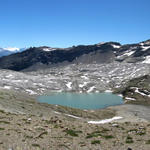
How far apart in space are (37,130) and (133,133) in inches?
468

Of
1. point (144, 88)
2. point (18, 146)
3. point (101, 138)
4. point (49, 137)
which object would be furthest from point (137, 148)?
point (144, 88)

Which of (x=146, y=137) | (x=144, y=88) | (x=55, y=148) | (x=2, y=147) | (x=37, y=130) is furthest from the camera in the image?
(x=144, y=88)

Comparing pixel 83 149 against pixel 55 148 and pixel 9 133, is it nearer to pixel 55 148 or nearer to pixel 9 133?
pixel 55 148

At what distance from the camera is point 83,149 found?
18125 millimetres

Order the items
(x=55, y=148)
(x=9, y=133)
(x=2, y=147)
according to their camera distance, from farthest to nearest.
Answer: (x=9, y=133), (x=55, y=148), (x=2, y=147)

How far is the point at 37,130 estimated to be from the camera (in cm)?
2416

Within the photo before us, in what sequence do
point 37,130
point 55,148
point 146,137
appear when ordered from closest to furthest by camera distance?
point 55,148 < point 146,137 < point 37,130

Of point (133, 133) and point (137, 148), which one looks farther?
point (133, 133)

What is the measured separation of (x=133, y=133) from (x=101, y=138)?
213 inches

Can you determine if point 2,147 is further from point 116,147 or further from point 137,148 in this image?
point 137,148

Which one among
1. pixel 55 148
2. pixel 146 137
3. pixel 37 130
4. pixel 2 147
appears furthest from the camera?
pixel 37 130

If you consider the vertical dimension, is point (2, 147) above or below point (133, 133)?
above

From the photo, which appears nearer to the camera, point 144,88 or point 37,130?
point 37,130

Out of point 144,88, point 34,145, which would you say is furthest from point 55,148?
point 144,88
